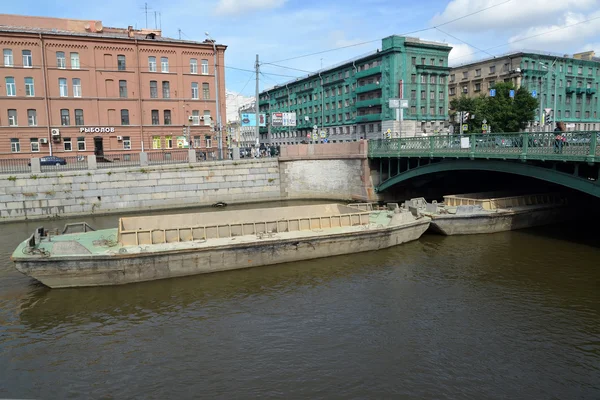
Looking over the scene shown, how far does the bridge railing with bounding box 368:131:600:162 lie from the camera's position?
1814 cm

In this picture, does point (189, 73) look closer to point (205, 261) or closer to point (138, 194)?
point (138, 194)

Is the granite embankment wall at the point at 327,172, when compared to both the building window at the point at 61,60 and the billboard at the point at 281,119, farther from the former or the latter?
the building window at the point at 61,60

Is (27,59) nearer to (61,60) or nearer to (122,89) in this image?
(61,60)

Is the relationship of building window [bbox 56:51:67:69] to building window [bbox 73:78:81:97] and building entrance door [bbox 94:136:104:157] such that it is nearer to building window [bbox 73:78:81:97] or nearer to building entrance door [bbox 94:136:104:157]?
building window [bbox 73:78:81:97]

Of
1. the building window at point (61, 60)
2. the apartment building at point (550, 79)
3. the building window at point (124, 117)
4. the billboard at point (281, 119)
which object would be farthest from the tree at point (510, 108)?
the building window at point (61, 60)

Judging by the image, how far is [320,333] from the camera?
1195cm

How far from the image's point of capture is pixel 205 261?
54.7 ft

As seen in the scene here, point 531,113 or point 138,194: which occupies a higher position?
point 531,113

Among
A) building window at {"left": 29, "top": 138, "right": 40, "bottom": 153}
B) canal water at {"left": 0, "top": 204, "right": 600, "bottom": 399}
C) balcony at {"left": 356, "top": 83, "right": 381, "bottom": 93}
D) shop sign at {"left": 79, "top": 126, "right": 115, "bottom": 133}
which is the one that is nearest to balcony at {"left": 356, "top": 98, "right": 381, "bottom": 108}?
balcony at {"left": 356, "top": 83, "right": 381, "bottom": 93}

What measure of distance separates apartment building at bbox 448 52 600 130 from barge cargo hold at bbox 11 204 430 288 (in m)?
57.5

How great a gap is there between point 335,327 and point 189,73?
41080mm

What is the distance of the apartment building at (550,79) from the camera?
66.6 metres

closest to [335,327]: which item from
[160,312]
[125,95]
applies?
[160,312]

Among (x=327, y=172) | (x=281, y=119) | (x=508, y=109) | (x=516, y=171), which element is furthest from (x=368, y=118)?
(x=516, y=171)
